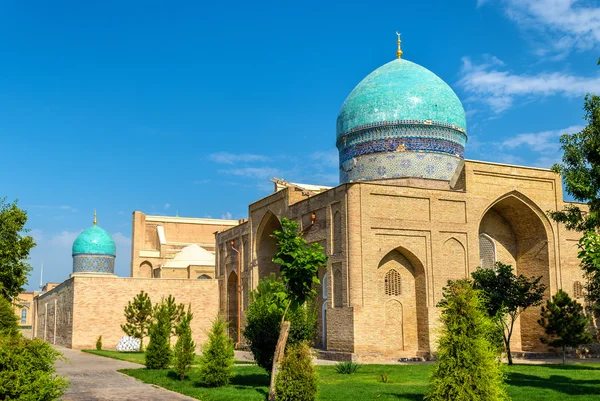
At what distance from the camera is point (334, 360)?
18.7m

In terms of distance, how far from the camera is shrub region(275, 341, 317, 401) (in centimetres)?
945

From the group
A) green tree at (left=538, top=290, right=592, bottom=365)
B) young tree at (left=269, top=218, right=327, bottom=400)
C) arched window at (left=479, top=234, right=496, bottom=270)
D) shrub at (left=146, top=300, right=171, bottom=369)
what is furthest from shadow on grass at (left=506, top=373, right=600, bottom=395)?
arched window at (left=479, top=234, right=496, bottom=270)

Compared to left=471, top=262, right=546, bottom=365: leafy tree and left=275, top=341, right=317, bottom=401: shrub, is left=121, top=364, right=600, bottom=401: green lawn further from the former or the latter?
left=471, top=262, right=546, bottom=365: leafy tree

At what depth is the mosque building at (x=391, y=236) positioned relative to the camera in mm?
19078

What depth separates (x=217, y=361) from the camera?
12.2 metres

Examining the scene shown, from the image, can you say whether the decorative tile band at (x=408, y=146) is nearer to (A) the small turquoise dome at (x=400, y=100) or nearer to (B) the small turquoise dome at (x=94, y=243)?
(A) the small turquoise dome at (x=400, y=100)

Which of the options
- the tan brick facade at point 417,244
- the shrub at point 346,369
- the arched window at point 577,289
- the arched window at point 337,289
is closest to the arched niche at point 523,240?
the tan brick facade at point 417,244

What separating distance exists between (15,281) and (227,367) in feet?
22.2

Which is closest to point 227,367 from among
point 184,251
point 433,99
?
point 433,99

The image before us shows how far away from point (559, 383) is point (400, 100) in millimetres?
12580

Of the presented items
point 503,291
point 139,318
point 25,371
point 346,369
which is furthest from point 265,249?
point 25,371

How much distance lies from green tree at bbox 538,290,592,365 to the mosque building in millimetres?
1650

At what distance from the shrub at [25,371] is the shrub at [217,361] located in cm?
456

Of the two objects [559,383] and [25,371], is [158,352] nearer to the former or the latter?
[25,371]
